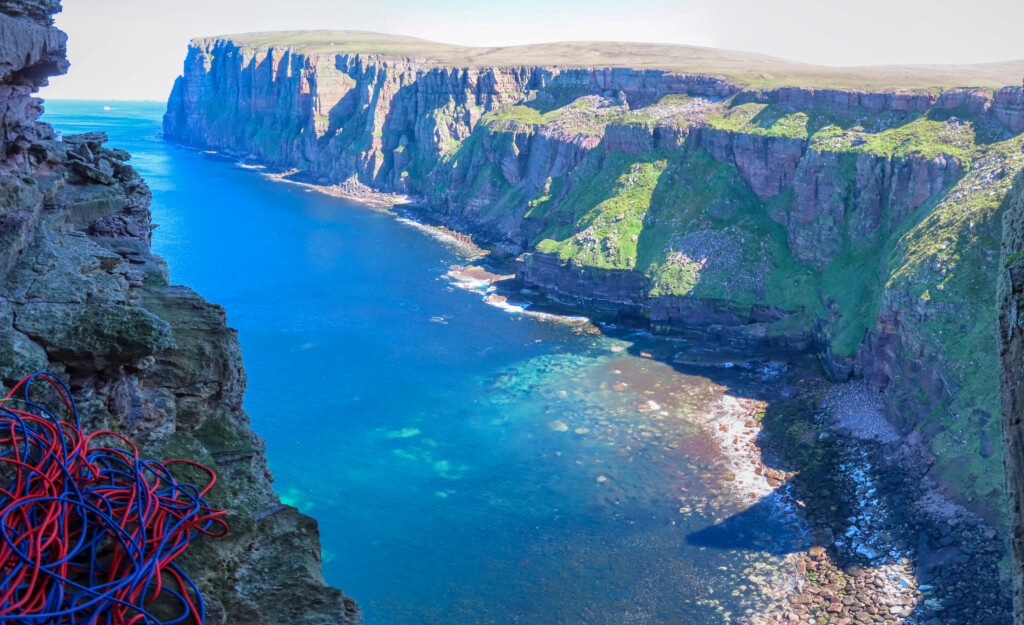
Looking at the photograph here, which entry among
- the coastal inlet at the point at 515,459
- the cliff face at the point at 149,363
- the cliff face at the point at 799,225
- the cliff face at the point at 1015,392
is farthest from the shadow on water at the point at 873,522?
the cliff face at the point at 149,363

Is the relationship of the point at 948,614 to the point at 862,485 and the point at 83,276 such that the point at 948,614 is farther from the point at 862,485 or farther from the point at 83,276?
the point at 83,276

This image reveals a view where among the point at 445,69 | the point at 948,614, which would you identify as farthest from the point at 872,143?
the point at 445,69

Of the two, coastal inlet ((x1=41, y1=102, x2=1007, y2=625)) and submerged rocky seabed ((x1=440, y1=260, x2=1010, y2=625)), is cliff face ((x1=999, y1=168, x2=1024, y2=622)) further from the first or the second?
submerged rocky seabed ((x1=440, y1=260, x2=1010, y2=625))

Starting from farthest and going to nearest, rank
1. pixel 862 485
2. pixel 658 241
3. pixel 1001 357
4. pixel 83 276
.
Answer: pixel 658 241
pixel 862 485
pixel 83 276
pixel 1001 357

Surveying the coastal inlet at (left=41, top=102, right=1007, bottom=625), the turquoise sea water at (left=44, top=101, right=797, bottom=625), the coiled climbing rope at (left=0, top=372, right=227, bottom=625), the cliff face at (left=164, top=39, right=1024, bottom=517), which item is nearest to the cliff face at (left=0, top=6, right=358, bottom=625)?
the coiled climbing rope at (left=0, top=372, right=227, bottom=625)

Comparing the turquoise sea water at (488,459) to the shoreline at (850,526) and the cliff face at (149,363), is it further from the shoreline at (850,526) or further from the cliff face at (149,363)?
the cliff face at (149,363)

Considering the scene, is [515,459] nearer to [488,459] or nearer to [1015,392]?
[488,459]

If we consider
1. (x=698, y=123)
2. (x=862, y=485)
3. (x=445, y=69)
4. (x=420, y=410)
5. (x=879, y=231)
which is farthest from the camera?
(x=445, y=69)

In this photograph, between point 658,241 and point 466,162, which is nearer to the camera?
point 658,241
